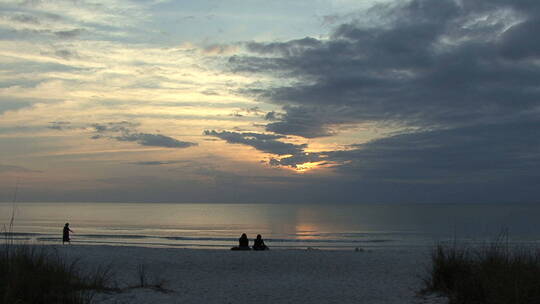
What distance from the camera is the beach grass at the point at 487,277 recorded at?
24.5 feet

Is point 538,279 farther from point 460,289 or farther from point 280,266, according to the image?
point 280,266

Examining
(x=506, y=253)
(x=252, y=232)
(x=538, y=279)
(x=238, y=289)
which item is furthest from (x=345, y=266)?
(x=252, y=232)

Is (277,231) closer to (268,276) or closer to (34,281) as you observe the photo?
(268,276)

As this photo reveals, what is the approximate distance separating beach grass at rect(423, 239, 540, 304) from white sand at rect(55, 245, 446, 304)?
0.56 metres

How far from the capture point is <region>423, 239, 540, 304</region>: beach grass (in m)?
7.47

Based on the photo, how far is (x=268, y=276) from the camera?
1480 cm

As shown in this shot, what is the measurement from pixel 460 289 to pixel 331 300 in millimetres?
2768

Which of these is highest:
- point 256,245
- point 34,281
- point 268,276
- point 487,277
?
point 487,277

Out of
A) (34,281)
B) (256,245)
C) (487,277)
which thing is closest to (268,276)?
(487,277)

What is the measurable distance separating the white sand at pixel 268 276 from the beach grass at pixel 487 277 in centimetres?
56

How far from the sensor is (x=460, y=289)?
9195 millimetres

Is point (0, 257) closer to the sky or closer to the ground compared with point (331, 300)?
closer to the sky

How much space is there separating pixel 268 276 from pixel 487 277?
7.62 meters

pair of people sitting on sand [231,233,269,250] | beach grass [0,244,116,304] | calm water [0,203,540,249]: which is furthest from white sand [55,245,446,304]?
calm water [0,203,540,249]
